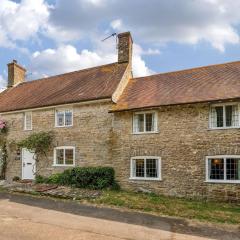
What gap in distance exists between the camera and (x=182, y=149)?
54.5ft

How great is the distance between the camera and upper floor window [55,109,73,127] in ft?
69.1

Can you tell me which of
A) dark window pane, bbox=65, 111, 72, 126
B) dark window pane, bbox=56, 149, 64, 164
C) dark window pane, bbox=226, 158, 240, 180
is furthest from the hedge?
dark window pane, bbox=226, 158, 240, 180

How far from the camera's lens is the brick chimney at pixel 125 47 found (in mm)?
22844

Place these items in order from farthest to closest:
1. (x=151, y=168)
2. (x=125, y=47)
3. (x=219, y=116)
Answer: (x=125, y=47) < (x=151, y=168) < (x=219, y=116)

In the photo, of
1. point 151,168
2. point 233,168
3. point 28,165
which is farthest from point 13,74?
point 233,168

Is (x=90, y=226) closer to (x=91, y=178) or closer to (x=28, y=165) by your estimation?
(x=91, y=178)

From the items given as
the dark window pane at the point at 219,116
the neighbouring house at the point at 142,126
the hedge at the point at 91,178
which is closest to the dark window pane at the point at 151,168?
the neighbouring house at the point at 142,126

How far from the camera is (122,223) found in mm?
11398

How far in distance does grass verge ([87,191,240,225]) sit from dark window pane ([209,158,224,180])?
129 cm

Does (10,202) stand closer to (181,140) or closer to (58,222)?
(58,222)

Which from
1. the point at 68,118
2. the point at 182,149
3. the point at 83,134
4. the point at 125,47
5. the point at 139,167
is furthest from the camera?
the point at 125,47

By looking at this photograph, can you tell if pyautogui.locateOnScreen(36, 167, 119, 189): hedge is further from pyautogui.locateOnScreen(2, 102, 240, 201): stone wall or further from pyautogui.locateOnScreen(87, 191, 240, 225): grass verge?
pyautogui.locateOnScreen(87, 191, 240, 225): grass verge

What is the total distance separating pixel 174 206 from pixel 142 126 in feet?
17.9

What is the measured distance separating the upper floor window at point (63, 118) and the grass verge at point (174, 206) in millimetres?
6032
